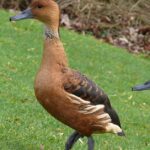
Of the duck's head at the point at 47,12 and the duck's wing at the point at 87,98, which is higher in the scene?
the duck's head at the point at 47,12

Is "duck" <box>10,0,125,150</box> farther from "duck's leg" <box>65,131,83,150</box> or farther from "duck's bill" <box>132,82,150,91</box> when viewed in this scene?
"duck's bill" <box>132,82,150,91</box>

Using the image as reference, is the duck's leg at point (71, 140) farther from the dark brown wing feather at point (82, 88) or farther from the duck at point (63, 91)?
the dark brown wing feather at point (82, 88)

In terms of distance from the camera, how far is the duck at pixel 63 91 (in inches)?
263

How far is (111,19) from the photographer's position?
23.2 m

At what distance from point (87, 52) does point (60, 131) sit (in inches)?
332

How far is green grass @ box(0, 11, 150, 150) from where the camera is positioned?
8359 mm

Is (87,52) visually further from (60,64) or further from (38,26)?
(60,64)

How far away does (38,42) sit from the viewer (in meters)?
16.7

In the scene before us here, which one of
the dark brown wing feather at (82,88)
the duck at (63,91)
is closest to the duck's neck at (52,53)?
the duck at (63,91)

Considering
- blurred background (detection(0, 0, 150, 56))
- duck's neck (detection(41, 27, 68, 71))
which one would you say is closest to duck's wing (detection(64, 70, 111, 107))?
duck's neck (detection(41, 27, 68, 71))

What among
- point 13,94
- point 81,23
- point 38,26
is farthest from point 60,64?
point 81,23

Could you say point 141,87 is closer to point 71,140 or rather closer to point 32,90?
point 71,140

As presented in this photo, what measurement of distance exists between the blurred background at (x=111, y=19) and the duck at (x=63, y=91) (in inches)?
560

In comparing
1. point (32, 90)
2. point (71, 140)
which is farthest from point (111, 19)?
point (71, 140)
